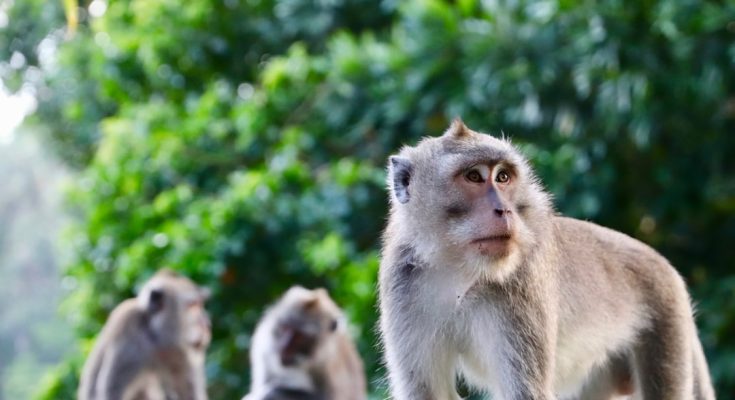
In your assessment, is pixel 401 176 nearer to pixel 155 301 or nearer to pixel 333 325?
pixel 333 325

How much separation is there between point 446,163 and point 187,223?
4.44m

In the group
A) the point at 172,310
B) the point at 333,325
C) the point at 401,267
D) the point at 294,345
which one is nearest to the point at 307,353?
the point at 294,345

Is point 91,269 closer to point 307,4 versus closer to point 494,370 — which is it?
point 307,4

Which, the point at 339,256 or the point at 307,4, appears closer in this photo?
the point at 339,256

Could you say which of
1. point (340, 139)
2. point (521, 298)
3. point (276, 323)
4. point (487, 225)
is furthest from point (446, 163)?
point (340, 139)

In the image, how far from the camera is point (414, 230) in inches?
123

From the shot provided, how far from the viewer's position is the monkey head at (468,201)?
2.89m

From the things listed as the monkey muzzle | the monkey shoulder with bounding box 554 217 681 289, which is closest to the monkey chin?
the monkey shoulder with bounding box 554 217 681 289

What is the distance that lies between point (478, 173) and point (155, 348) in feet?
12.2

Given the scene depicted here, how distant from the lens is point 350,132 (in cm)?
789

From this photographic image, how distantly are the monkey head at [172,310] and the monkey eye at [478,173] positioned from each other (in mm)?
3572

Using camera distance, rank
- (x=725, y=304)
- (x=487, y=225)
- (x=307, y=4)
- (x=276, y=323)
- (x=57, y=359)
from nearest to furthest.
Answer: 1. (x=487, y=225)
2. (x=276, y=323)
3. (x=725, y=304)
4. (x=307, y=4)
5. (x=57, y=359)

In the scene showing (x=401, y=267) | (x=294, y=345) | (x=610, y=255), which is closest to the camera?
(x=401, y=267)

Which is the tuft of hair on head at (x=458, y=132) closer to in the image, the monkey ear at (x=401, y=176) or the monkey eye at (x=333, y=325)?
the monkey ear at (x=401, y=176)
